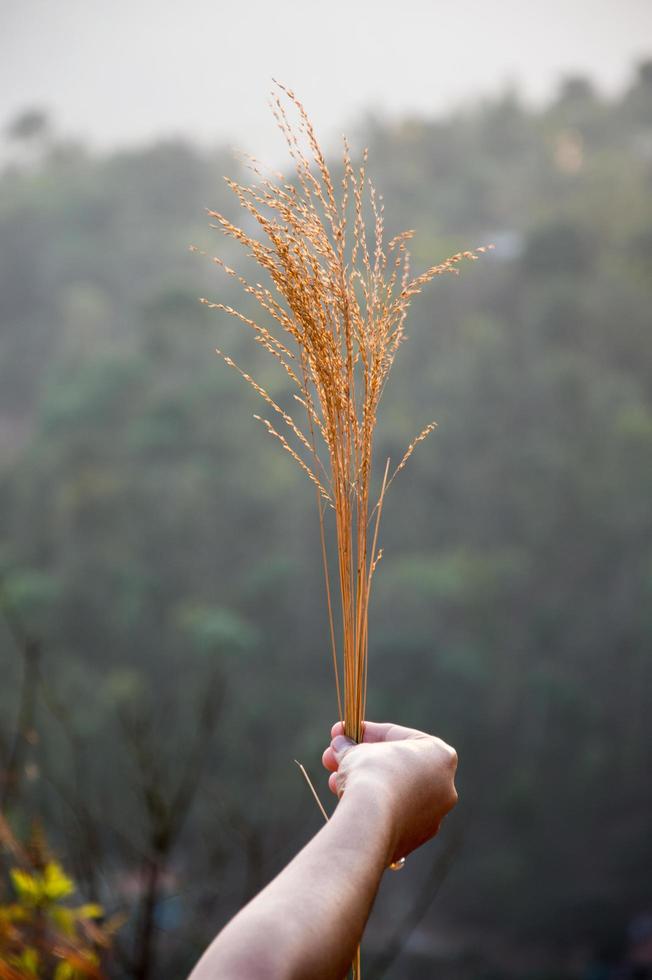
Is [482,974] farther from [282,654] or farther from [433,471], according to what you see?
[433,471]

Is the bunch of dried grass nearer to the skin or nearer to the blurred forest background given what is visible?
the skin

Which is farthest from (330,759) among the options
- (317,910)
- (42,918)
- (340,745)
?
(42,918)

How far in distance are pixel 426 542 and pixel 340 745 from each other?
1266 cm

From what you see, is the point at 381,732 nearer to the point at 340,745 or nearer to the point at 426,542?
the point at 340,745

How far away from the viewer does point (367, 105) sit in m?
19.8

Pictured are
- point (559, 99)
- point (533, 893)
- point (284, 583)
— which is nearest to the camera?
point (533, 893)

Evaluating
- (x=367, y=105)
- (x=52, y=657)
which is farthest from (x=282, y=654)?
(x=367, y=105)

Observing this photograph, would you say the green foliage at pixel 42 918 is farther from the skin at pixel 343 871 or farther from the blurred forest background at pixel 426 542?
the blurred forest background at pixel 426 542

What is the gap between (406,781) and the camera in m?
0.56

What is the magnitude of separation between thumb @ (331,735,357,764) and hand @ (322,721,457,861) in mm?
60

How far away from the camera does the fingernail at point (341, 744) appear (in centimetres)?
68

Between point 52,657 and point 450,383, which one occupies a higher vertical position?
point 450,383

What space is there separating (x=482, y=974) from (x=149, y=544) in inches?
265

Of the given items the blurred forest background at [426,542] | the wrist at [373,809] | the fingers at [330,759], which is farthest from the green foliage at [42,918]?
the blurred forest background at [426,542]
